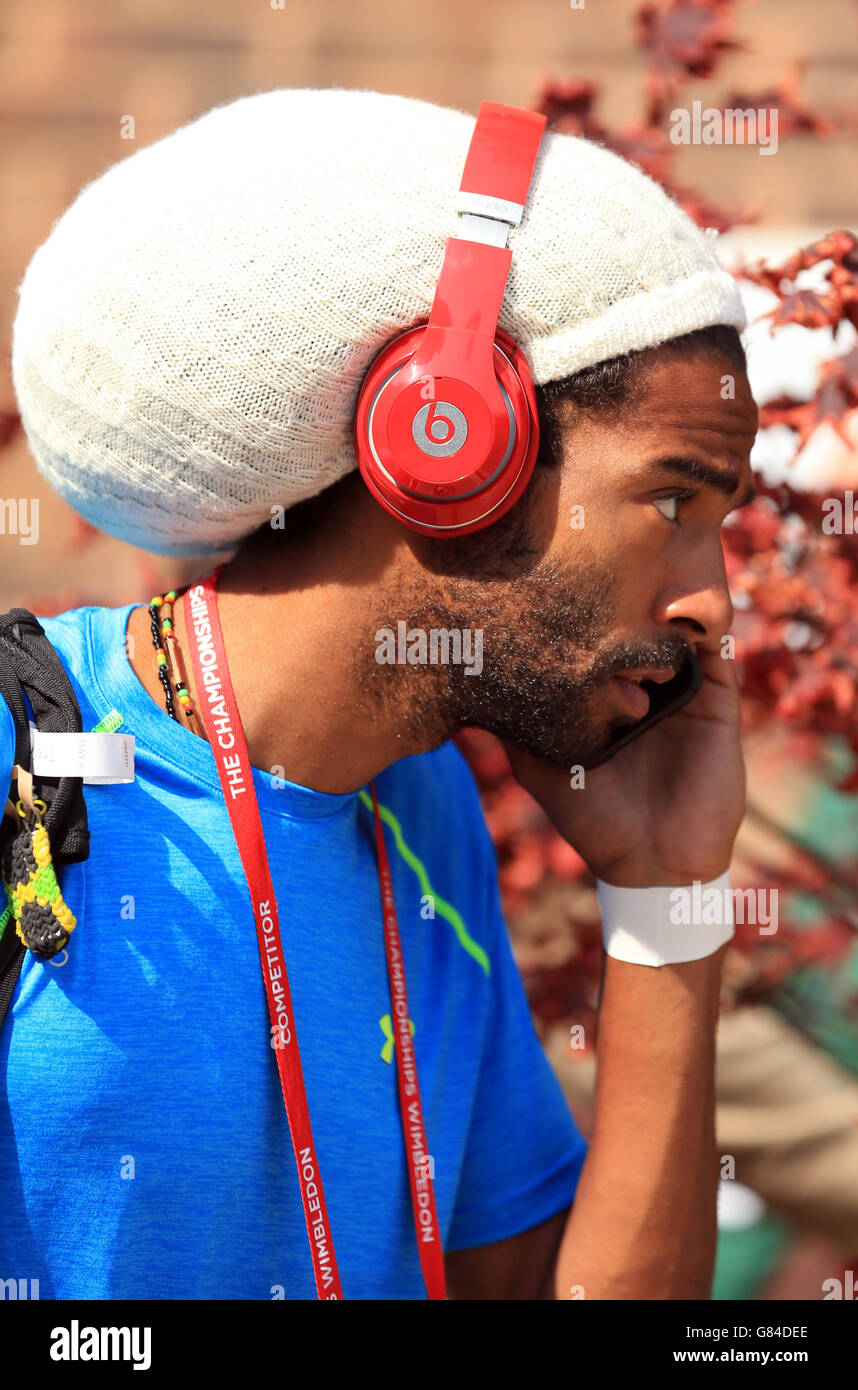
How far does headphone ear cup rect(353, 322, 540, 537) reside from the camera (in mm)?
1623

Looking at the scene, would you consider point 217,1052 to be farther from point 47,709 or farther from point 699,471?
point 699,471

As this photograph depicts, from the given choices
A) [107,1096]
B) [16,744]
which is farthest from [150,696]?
[107,1096]

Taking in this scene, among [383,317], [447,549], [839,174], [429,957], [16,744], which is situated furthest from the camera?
[839,174]

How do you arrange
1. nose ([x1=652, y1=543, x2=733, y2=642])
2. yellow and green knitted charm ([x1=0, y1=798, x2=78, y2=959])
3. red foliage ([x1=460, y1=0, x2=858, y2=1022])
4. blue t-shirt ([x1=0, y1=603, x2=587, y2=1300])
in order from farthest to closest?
red foliage ([x1=460, y1=0, x2=858, y2=1022]) → nose ([x1=652, y1=543, x2=733, y2=642]) → blue t-shirt ([x1=0, y1=603, x2=587, y2=1300]) → yellow and green knitted charm ([x1=0, y1=798, x2=78, y2=959])

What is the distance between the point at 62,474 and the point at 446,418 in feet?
1.97

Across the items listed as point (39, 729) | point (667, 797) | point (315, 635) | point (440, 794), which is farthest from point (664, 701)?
point (39, 729)

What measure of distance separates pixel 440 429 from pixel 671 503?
1.22ft

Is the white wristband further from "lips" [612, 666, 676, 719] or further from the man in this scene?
"lips" [612, 666, 676, 719]

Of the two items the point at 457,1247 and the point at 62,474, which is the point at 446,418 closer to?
the point at 62,474

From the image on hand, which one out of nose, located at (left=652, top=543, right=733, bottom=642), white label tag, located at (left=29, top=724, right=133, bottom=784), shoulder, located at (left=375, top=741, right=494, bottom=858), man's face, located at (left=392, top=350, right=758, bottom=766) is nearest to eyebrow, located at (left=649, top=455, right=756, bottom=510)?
man's face, located at (left=392, top=350, right=758, bottom=766)

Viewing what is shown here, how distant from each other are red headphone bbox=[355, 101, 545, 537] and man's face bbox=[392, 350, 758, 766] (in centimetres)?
9

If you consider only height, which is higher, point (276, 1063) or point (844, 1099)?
point (276, 1063)

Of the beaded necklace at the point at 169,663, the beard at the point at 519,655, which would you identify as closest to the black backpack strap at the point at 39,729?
the beaded necklace at the point at 169,663

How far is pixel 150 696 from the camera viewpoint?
175 centimetres
